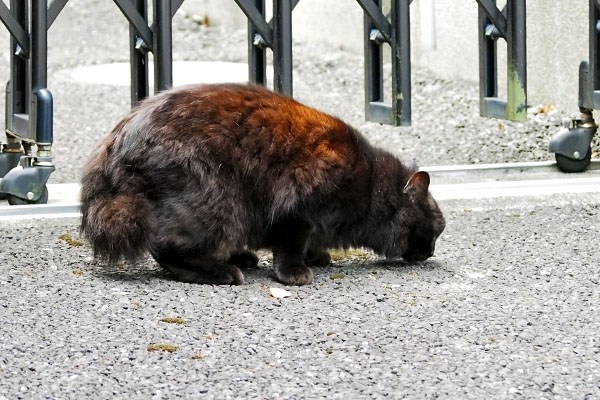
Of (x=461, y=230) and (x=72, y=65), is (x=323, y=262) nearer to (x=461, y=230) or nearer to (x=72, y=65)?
(x=461, y=230)

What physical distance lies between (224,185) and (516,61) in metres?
2.46

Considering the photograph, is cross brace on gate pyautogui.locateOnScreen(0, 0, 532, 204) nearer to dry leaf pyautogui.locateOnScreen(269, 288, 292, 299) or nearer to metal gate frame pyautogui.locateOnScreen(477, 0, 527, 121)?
metal gate frame pyautogui.locateOnScreen(477, 0, 527, 121)

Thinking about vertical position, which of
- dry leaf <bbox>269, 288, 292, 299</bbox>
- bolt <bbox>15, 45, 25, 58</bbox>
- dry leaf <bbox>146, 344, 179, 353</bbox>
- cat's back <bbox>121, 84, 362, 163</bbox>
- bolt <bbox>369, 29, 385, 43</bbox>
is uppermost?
bolt <bbox>369, 29, 385, 43</bbox>

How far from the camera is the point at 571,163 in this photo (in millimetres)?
6168

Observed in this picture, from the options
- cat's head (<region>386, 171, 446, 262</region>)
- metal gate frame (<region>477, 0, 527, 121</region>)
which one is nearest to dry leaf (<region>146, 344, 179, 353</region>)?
cat's head (<region>386, 171, 446, 262</region>)

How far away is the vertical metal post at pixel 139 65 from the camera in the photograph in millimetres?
5465

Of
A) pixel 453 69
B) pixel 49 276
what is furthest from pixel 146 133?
pixel 453 69

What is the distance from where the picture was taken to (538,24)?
7965 millimetres

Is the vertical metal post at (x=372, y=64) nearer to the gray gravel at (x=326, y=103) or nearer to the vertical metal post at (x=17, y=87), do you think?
the gray gravel at (x=326, y=103)

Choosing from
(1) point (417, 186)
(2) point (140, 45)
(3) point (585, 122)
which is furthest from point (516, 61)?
(2) point (140, 45)

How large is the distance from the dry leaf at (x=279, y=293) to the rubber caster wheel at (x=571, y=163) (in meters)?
2.77

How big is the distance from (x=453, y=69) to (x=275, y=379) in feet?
21.1

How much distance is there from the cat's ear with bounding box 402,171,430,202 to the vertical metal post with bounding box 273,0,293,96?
47.7 inches

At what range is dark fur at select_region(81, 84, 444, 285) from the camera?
3.96 m
